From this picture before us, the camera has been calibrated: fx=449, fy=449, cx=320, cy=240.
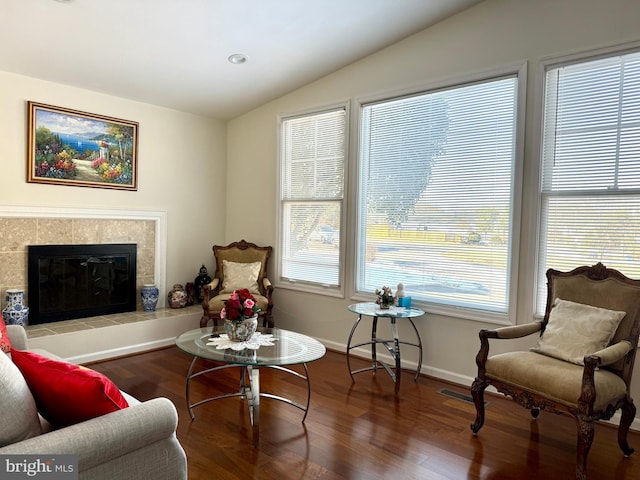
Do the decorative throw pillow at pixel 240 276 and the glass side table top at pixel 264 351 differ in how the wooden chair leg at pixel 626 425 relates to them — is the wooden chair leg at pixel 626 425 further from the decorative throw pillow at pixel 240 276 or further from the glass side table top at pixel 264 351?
the decorative throw pillow at pixel 240 276

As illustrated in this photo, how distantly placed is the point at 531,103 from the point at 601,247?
1.16m

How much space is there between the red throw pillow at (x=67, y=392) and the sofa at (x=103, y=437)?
3 centimetres

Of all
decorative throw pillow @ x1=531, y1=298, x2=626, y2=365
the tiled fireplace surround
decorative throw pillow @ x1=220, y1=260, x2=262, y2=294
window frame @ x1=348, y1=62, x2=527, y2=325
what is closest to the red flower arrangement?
window frame @ x1=348, y1=62, x2=527, y2=325

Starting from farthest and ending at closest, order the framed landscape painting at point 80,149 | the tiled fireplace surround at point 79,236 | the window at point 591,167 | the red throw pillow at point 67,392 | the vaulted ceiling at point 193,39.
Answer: the framed landscape painting at point 80,149 → the tiled fireplace surround at point 79,236 → the vaulted ceiling at point 193,39 → the window at point 591,167 → the red throw pillow at point 67,392

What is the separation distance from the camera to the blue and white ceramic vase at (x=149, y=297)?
4.82 meters

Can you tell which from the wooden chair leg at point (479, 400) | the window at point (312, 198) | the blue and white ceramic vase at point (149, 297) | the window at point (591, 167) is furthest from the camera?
the blue and white ceramic vase at point (149, 297)

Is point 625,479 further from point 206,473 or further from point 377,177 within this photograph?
point 377,177

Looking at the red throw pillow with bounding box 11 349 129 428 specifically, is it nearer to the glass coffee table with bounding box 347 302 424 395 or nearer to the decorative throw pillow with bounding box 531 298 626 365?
the glass coffee table with bounding box 347 302 424 395

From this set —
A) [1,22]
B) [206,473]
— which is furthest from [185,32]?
[206,473]

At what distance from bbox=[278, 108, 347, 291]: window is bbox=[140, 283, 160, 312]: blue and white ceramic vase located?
4.47 feet

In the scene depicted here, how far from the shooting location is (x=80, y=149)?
4395mm

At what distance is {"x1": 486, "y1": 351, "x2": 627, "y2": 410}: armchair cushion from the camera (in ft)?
7.81

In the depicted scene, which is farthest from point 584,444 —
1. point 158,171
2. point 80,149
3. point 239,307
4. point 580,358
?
point 80,149

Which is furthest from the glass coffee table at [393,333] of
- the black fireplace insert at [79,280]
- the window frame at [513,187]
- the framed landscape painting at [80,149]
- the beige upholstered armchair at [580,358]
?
the framed landscape painting at [80,149]
